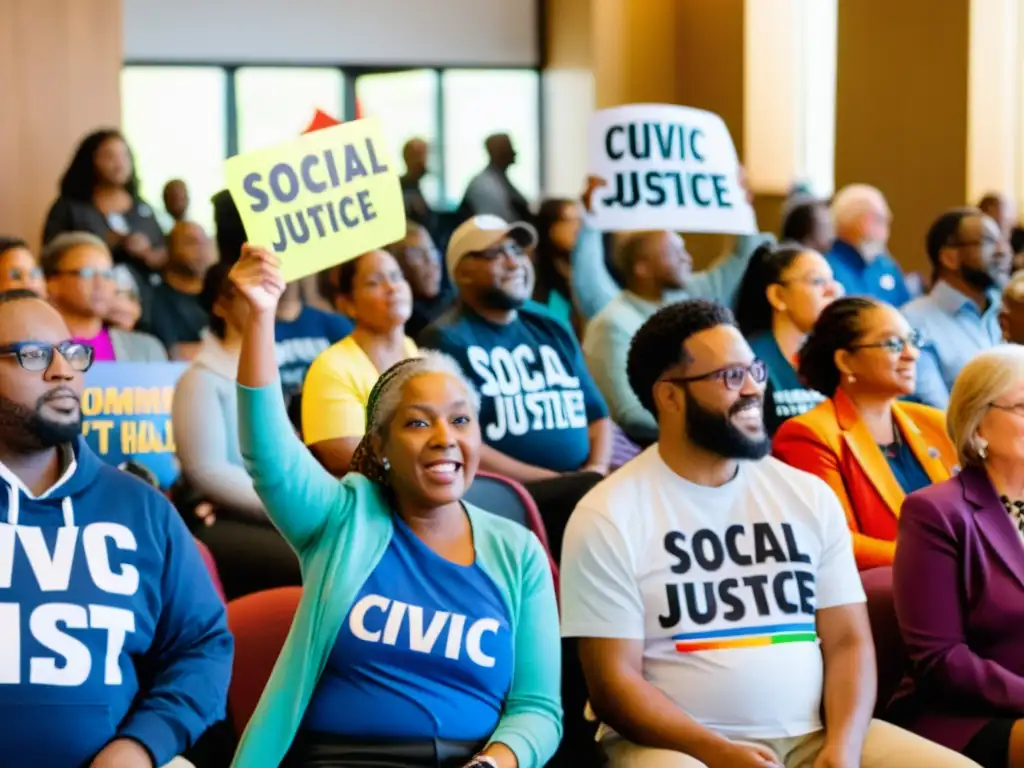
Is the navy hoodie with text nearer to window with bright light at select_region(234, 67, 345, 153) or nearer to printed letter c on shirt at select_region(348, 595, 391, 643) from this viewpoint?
printed letter c on shirt at select_region(348, 595, 391, 643)

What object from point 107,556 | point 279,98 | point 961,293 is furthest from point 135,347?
point 279,98

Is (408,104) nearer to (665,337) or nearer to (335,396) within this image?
(335,396)

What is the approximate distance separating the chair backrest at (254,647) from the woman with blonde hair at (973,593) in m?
1.18

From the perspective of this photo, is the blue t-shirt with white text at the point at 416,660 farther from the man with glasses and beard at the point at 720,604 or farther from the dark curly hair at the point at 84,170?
the dark curly hair at the point at 84,170

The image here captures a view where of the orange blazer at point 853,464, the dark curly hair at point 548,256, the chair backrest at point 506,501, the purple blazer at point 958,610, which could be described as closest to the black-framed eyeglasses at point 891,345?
the orange blazer at point 853,464

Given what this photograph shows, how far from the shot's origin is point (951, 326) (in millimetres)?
5441

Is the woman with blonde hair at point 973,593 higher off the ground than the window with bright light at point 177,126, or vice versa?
the window with bright light at point 177,126

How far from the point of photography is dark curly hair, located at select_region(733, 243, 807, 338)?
497cm

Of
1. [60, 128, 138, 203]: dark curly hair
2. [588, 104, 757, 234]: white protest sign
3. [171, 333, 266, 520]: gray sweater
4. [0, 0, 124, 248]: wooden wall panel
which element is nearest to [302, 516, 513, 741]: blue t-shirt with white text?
[171, 333, 266, 520]: gray sweater

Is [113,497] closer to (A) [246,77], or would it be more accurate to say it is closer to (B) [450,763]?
(B) [450,763]

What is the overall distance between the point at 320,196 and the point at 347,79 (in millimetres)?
9997

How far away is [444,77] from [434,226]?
17.1 feet

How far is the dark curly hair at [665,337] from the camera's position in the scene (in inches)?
120

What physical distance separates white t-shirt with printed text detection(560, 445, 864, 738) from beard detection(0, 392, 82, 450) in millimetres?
920
